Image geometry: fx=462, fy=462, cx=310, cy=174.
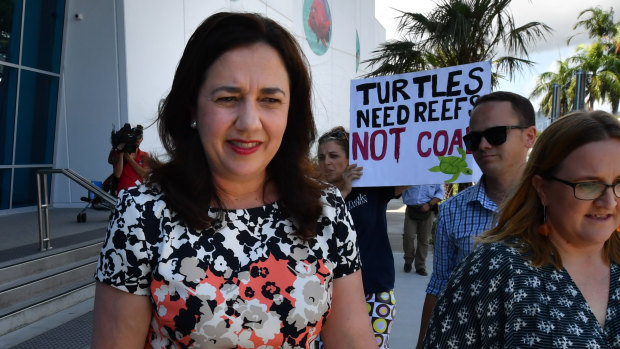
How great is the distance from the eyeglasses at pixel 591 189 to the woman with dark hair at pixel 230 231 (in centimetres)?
71

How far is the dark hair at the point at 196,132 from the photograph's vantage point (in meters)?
1.26

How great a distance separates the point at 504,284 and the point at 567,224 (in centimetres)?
29

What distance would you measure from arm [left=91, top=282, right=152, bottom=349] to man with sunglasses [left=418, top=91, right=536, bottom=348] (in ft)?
4.80

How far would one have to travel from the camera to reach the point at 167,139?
1448 millimetres

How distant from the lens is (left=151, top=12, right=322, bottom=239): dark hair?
126 centimetres

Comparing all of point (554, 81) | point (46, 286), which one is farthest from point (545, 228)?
point (554, 81)

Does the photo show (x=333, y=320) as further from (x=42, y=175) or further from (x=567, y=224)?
(x=42, y=175)

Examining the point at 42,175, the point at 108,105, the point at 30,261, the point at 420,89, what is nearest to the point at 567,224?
the point at 420,89

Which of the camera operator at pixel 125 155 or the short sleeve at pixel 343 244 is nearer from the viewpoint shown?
the short sleeve at pixel 343 244

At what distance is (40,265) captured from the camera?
5371 millimetres

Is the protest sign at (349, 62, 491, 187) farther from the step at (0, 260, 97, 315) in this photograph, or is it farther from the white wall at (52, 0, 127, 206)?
the white wall at (52, 0, 127, 206)

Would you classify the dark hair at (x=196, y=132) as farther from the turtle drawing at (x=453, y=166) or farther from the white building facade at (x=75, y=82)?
the white building facade at (x=75, y=82)

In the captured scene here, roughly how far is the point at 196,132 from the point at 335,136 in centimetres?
186

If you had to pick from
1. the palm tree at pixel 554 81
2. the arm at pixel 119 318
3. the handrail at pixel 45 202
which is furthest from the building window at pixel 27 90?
the palm tree at pixel 554 81
